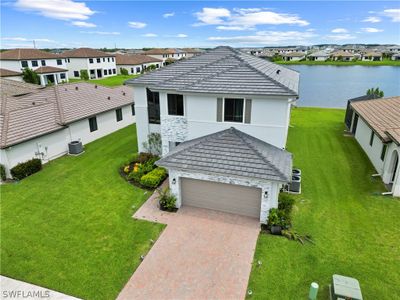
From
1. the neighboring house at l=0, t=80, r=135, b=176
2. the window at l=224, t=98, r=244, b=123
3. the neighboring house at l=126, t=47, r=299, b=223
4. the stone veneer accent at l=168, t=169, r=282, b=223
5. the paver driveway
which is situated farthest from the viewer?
the neighboring house at l=0, t=80, r=135, b=176

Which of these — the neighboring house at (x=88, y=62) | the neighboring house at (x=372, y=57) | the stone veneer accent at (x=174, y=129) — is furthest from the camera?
the neighboring house at (x=372, y=57)

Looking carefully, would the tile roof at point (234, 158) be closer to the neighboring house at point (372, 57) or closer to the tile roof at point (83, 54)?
the tile roof at point (83, 54)

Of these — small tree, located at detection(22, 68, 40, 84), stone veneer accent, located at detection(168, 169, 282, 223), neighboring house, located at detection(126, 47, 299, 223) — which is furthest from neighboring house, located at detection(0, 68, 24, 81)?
stone veneer accent, located at detection(168, 169, 282, 223)

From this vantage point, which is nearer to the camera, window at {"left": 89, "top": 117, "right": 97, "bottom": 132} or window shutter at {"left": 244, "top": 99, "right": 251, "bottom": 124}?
window shutter at {"left": 244, "top": 99, "right": 251, "bottom": 124}

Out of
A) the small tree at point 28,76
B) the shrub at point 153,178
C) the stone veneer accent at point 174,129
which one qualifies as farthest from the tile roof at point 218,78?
the small tree at point 28,76

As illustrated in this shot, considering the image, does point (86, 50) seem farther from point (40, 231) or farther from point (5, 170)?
point (40, 231)

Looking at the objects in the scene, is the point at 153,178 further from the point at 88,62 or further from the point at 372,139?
the point at 88,62

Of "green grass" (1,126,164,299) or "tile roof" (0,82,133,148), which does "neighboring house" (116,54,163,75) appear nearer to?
"tile roof" (0,82,133,148)
